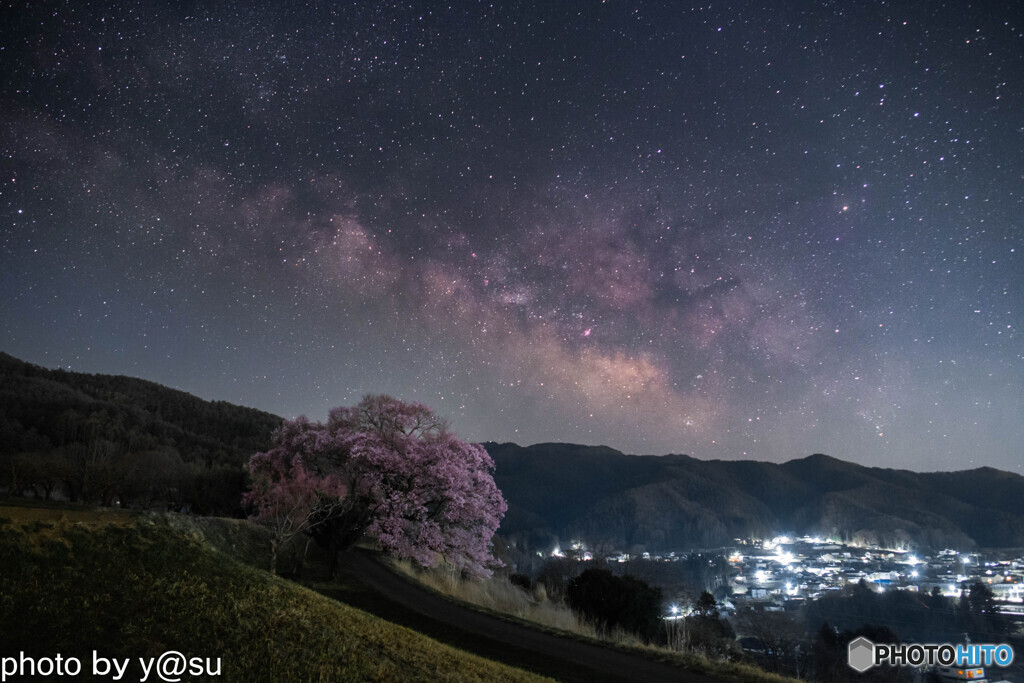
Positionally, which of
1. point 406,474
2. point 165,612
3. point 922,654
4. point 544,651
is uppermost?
point 406,474

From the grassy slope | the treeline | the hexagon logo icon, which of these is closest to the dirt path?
the grassy slope

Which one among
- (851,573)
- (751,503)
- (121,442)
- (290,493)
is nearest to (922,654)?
(290,493)

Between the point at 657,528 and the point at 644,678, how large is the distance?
4936 inches

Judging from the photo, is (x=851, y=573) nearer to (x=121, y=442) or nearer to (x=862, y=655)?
(x=862, y=655)

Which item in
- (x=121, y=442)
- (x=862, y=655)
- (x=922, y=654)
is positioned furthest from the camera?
(x=121, y=442)

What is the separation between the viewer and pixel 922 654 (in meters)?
10.5

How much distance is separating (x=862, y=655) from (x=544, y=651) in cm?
704

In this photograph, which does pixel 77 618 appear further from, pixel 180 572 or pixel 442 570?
pixel 442 570

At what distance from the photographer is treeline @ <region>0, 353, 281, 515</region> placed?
31.2 m

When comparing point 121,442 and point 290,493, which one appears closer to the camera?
point 290,493

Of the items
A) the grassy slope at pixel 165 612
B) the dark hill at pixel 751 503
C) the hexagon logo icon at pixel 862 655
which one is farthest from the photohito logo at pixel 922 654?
the dark hill at pixel 751 503

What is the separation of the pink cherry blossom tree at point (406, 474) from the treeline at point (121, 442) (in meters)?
10.4

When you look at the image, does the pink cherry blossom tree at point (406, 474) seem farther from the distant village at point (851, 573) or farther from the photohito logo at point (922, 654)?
the distant village at point (851, 573)

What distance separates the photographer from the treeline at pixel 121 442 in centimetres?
3120
